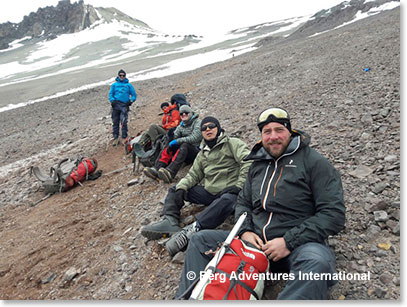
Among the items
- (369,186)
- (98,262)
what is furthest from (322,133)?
(98,262)

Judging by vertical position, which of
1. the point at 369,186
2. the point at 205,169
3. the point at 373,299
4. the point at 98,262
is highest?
the point at 205,169

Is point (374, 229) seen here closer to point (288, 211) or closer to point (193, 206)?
point (288, 211)

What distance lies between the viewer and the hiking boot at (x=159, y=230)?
13.4ft

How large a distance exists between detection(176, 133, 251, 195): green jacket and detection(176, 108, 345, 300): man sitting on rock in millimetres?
900

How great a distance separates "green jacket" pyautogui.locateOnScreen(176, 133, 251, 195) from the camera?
416 cm

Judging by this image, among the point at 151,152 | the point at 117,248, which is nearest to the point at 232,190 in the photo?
the point at 117,248

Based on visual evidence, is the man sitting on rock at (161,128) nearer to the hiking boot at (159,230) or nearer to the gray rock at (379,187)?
the hiking boot at (159,230)

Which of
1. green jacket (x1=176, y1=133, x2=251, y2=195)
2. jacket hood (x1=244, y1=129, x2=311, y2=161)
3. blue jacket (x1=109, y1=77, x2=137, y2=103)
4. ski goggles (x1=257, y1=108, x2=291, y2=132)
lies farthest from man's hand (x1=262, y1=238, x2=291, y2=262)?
blue jacket (x1=109, y1=77, x2=137, y2=103)

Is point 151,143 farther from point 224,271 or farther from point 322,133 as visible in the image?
point 224,271

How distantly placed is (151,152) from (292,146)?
4.68 meters

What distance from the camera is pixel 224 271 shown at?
260cm

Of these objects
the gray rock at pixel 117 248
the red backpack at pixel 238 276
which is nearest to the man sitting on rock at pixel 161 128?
the gray rock at pixel 117 248

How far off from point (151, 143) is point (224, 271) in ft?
17.4

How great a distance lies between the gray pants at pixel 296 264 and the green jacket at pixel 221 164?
1.22 meters
